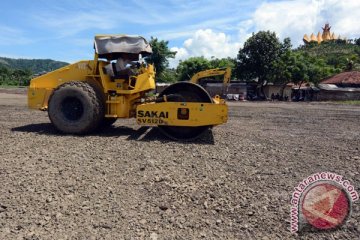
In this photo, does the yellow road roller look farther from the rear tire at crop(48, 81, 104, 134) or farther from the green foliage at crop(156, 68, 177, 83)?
the green foliage at crop(156, 68, 177, 83)

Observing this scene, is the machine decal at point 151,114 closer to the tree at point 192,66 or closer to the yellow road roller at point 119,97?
the yellow road roller at point 119,97

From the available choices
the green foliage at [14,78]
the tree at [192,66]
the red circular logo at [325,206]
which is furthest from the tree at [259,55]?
the green foliage at [14,78]

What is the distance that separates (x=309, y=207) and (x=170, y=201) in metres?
1.53

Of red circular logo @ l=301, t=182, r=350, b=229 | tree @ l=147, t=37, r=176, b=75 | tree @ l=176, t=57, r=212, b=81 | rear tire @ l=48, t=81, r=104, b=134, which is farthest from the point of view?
tree @ l=176, t=57, r=212, b=81

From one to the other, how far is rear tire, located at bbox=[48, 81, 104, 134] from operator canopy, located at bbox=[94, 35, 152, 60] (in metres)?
0.86

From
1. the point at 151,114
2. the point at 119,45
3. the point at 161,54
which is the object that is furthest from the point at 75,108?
the point at 161,54

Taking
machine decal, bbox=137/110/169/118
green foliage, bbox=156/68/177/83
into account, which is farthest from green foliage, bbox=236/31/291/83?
machine decal, bbox=137/110/169/118

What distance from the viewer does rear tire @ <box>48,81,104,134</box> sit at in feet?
25.5

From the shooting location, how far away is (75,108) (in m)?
8.09

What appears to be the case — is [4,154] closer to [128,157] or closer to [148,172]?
[128,157]

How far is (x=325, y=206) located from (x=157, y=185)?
201 cm

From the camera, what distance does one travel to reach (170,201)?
4180 millimetres

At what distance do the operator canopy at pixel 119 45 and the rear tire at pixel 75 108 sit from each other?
0.86 metres

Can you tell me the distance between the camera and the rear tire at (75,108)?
777 centimetres
